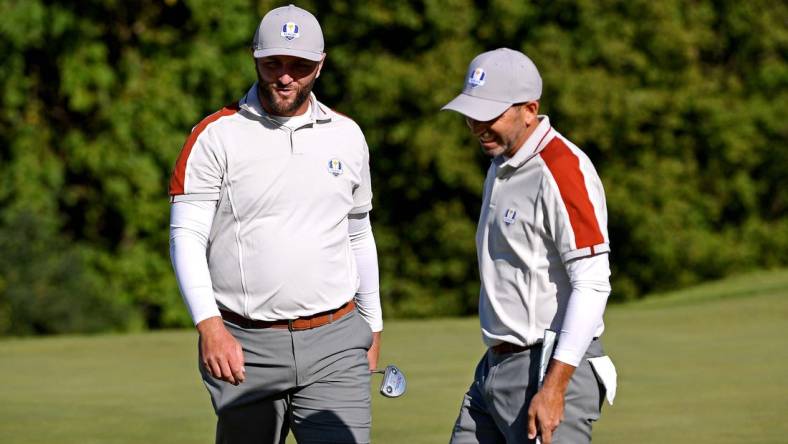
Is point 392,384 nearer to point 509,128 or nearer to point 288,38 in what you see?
point 509,128

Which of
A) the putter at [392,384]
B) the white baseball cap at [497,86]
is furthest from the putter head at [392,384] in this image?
the white baseball cap at [497,86]

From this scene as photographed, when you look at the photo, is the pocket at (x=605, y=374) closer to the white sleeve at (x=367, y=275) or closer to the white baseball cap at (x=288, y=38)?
the white sleeve at (x=367, y=275)


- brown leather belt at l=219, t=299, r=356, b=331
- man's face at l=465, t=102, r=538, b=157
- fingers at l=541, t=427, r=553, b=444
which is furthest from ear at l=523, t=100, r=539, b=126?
brown leather belt at l=219, t=299, r=356, b=331

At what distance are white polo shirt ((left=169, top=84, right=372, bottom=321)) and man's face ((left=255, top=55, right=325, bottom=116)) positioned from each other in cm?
6

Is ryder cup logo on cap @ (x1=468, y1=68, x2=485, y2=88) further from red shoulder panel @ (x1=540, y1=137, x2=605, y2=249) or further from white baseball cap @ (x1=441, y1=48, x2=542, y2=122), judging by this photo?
red shoulder panel @ (x1=540, y1=137, x2=605, y2=249)

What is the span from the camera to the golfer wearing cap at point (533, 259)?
4.21 metres

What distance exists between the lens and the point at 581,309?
419 centimetres

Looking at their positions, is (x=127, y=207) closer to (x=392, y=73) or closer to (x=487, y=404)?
(x=392, y=73)

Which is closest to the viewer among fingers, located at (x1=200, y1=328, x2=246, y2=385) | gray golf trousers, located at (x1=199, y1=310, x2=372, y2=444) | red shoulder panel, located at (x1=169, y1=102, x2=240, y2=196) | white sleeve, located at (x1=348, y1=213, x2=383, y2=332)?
fingers, located at (x1=200, y1=328, x2=246, y2=385)

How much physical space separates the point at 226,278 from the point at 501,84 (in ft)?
3.74

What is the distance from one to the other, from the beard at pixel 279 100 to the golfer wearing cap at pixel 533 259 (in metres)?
0.65

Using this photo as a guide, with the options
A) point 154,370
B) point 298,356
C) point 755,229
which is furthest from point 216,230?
point 755,229

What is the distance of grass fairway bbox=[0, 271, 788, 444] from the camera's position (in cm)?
831

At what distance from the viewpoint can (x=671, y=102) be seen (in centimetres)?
2723
